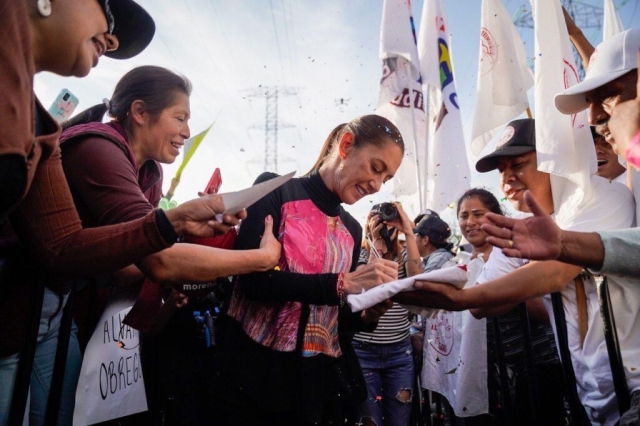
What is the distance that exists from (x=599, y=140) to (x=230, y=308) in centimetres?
275

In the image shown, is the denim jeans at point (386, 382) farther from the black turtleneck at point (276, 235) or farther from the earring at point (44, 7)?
the earring at point (44, 7)

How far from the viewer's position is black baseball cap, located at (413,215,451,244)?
4223 mm

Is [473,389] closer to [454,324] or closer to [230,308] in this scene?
[454,324]

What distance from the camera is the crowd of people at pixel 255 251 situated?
1.15 metres

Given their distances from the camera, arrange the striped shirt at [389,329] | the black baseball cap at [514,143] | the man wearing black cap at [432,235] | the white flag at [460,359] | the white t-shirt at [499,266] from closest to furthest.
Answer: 1. the white t-shirt at [499,266]
2. the black baseball cap at [514,143]
3. the white flag at [460,359]
4. the striped shirt at [389,329]
5. the man wearing black cap at [432,235]

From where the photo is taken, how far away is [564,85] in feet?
7.38

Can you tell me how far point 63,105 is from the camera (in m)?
2.11

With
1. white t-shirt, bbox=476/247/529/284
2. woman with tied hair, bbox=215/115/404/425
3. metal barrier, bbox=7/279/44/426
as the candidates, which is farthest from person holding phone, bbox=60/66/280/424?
white t-shirt, bbox=476/247/529/284

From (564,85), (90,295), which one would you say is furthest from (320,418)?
(564,85)

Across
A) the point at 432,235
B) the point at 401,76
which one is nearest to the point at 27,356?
the point at 432,235

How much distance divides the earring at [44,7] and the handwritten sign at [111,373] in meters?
1.26

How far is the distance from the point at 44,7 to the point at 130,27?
1.69 ft

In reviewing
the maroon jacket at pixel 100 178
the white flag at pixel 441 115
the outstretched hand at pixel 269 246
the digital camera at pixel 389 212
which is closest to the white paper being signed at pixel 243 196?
the maroon jacket at pixel 100 178

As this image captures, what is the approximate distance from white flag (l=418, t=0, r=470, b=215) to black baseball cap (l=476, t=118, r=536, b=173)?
1.42 meters
